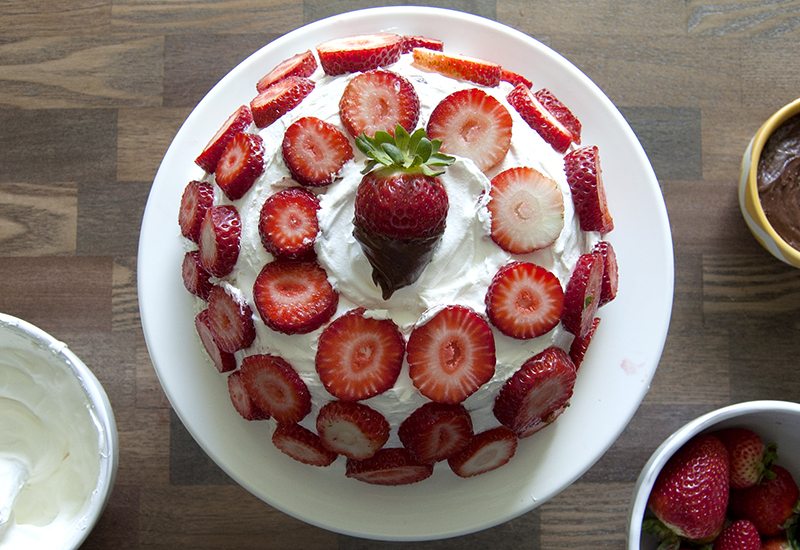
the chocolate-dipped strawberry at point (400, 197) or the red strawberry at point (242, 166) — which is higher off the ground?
the chocolate-dipped strawberry at point (400, 197)

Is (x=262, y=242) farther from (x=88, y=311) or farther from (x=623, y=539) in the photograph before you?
(x=623, y=539)

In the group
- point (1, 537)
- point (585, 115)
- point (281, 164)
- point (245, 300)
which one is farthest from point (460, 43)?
point (1, 537)

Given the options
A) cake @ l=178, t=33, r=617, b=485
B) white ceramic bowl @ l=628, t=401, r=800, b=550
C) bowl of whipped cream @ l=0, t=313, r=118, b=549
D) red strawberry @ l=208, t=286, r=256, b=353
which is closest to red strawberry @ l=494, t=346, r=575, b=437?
cake @ l=178, t=33, r=617, b=485

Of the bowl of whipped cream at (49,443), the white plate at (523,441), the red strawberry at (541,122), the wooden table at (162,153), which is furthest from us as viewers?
the wooden table at (162,153)

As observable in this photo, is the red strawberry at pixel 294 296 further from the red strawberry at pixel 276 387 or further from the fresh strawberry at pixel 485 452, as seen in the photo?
the fresh strawberry at pixel 485 452

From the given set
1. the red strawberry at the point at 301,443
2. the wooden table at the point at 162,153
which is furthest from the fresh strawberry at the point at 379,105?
the wooden table at the point at 162,153

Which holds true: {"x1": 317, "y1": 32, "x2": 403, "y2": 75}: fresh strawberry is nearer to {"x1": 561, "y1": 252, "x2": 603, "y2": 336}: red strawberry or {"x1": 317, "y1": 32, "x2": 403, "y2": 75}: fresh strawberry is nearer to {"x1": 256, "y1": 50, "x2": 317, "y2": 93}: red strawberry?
{"x1": 256, "y1": 50, "x2": 317, "y2": 93}: red strawberry

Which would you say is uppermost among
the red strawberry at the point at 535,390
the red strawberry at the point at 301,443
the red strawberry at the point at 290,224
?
the red strawberry at the point at 290,224
